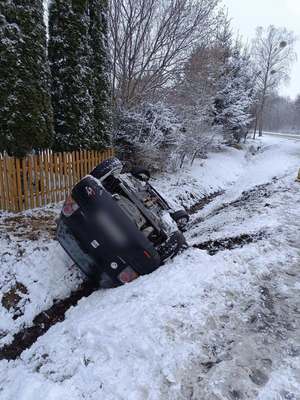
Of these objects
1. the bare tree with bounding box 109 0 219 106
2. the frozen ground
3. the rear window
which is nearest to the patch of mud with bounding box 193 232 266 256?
the frozen ground

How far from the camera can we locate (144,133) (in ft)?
36.0

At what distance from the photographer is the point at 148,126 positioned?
35.7 feet

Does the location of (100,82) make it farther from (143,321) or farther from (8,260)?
(143,321)

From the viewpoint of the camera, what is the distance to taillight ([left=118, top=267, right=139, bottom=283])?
147 inches

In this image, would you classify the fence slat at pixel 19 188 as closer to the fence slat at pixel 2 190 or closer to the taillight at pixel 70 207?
the fence slat at pixel 2 190

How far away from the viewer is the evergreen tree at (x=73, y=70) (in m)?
7.88

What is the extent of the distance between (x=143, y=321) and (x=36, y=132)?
4.83 m

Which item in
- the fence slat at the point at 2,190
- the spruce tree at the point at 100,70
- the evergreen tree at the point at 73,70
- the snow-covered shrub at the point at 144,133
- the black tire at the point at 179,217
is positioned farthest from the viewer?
the snow-covered shrub at the point at 144,133

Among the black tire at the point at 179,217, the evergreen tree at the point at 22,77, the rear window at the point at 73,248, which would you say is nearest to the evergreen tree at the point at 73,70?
the evergreen tree at the point at 22,77

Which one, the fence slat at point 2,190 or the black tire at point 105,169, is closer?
the black tire at point 105,169

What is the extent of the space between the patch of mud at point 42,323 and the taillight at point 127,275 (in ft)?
3.06

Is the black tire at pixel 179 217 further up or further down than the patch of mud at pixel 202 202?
further up

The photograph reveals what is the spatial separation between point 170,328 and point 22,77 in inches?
220

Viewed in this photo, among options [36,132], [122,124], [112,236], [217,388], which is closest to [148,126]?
[122,124]
